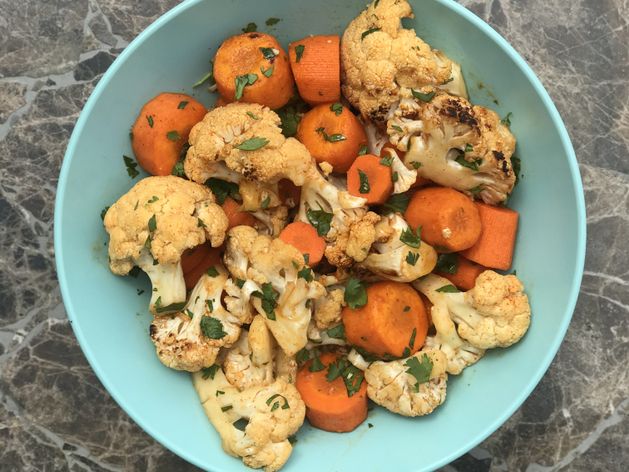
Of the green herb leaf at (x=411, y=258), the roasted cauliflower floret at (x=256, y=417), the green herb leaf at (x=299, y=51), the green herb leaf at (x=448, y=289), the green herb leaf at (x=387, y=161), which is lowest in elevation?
the roasted cauliflower floret at (x=256, y=417)

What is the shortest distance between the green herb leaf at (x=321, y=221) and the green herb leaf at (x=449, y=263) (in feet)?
1.05

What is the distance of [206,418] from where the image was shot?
5.56ft

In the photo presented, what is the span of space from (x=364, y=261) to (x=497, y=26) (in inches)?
37.0

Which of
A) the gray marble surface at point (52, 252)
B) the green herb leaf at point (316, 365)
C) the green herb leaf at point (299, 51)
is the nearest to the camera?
the green herb leaf at point (299, 51)

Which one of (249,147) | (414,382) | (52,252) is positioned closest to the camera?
(249,147)

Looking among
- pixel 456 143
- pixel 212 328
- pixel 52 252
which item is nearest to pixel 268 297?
pixel 212 328

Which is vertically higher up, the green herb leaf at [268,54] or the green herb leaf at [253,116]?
the green herb leaf at [268,54]

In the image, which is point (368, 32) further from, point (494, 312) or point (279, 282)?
point (494, 312)

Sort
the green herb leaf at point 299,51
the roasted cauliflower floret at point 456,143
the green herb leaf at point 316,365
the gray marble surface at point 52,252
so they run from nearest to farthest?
1. the roasted cauliflower floret at point 456,143
2. the green herb leaf at point 299,51
3. the green herb leaf at point 316,365
4. the gray marble surface at point 52,252

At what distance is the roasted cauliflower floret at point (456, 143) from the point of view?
1549 mm

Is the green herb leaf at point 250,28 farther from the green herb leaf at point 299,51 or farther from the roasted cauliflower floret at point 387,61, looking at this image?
the roasted cauliflower floret at point 387,61

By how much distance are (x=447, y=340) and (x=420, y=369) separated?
105 millimetres

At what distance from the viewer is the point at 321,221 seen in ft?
5.41

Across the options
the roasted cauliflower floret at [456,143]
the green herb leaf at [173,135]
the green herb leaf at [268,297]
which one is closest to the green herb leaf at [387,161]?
the roasted cauliflower floret at [456,143]
